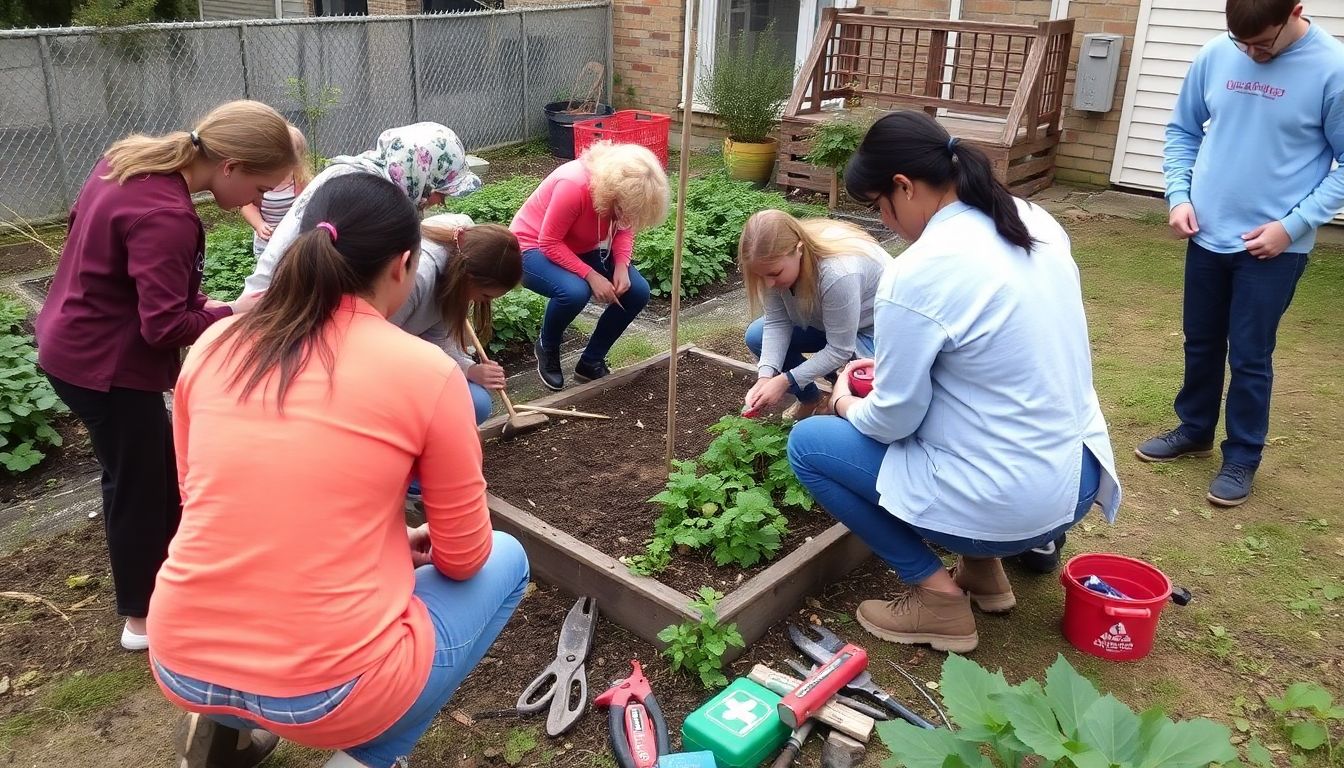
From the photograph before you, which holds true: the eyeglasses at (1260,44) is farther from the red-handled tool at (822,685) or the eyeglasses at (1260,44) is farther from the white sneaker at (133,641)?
the white sneaker at (133,641)

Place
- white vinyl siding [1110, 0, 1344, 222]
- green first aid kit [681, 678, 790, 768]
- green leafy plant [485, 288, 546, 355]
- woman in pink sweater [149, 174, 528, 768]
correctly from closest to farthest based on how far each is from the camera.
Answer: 1. woman in pink sweater [149, 174, 528, 768]
2. green first aid kit [681, 678, 790, 768]
3. green leafy plant [485, 288, 546, 355]
4. white vinyl siding [1110, 0, 1344, 222]

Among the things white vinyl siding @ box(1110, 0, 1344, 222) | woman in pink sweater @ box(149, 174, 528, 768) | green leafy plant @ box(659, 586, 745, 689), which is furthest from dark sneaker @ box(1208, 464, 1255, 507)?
white vinyl siding @ box(1110, 0, 1344, 222)

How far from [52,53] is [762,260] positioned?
6.27 m

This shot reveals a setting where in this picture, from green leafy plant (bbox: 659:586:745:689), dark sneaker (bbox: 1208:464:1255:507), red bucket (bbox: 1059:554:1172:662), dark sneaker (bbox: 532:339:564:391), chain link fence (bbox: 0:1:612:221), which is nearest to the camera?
green leafy plant (bbox: 659:586:745:689)

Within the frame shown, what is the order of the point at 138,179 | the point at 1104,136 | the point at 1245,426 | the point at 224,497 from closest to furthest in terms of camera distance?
the point at 224,497 → the point at 138,179 → the point at 1245,426 → the point at 1104,136

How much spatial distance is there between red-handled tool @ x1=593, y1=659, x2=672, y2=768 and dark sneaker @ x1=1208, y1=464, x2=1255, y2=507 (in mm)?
2463

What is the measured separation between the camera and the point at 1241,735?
2.63m

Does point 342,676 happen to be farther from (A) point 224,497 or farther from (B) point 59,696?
(B) point 59,696

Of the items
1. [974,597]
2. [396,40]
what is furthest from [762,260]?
[396,40]

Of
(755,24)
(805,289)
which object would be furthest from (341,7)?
(805,289)

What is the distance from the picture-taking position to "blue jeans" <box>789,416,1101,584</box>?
2736 millimetres

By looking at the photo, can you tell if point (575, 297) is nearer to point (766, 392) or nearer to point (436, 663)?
point (766, 392)

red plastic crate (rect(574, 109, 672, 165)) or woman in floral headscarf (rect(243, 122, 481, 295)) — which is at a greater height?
woman in floral headscarf (rect(243, 122, 481, 295))

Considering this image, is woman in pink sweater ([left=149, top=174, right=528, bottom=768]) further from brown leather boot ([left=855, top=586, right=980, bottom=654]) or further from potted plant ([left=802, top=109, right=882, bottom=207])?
potted plant ([left=802, top=109, right=882, bottom=207])
